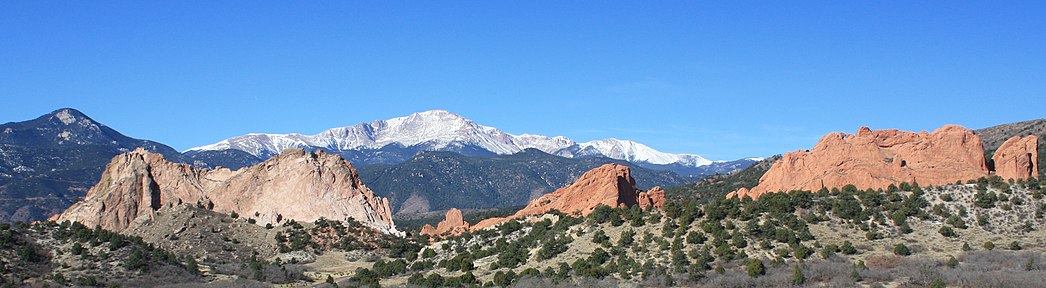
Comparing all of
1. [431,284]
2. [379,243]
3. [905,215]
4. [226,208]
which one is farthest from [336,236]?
[905,215]

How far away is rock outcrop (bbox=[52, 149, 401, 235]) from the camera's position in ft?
330

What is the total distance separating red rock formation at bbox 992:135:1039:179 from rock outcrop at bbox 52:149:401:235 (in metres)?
53.8

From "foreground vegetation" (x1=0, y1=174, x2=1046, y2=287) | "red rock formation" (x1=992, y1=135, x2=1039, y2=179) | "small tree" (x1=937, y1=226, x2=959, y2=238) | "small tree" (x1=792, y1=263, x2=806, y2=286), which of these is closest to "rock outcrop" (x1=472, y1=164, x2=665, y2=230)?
"foreground vegetation" (x1=0, y1=174, x2=1046, y2=287)

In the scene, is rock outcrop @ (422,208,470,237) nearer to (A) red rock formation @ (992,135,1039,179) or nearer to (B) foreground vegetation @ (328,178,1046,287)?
(B) foreground vegetation @ (328,178,1046,287)

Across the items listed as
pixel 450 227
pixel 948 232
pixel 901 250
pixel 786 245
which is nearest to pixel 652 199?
pixel 450 227

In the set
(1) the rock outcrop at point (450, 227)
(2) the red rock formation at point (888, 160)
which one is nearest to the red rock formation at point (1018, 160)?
(2) the red rock formation at point (888, 160)

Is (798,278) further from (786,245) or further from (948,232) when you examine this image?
(948,232)

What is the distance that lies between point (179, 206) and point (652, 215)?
4743 cm

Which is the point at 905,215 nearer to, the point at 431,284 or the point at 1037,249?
the point at 1037,249

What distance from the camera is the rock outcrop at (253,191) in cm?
10069

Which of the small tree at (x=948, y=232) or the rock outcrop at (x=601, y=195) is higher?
the rock outcrop at (x=601, y=195)

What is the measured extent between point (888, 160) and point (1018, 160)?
9.29 metres

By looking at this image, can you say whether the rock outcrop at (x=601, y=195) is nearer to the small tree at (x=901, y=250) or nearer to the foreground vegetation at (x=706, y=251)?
the foreground vegetation at (x=706, y=251)

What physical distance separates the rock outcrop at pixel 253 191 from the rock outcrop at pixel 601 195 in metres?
13.6
